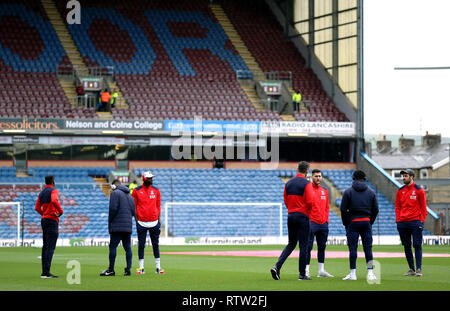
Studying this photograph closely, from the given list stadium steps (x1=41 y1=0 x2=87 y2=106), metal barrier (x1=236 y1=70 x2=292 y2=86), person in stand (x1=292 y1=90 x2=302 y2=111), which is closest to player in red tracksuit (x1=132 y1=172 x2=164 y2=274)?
stadium steps (x1=41 y1=0 x2=87 y2=106)

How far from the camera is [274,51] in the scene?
52.3 meters

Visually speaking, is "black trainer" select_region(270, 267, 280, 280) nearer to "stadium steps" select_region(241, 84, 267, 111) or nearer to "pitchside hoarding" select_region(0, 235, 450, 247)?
→ "pitchside hoarding" select_region(0, 235, 450, 247)

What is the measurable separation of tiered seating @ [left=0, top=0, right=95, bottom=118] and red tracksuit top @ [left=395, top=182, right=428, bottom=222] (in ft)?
93.8

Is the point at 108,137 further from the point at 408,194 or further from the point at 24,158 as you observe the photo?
the point at 408,194

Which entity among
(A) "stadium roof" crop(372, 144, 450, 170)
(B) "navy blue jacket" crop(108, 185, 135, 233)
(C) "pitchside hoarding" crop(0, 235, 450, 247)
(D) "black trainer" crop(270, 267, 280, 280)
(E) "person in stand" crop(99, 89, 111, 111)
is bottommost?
(C) "pitchside hoarding" crop(0, 235, 450, 247)

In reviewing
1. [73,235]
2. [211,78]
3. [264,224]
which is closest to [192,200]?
[264,224]

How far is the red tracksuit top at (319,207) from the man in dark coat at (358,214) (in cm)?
111

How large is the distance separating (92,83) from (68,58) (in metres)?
3.28

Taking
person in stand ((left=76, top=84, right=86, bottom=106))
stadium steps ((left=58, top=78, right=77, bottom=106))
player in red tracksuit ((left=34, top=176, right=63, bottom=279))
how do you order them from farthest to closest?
stadium steps ((left=58, top=78, right=77, bottom=106)) → person in stand ((left=76, top=84, right=86, bottom=106)) → player in red tracksuit ((left=34, top=176, right=63, bottom=279))

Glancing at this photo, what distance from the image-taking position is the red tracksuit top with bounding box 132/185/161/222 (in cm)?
1680

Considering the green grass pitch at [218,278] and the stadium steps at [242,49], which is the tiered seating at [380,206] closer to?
the stadium steps at [242,49]

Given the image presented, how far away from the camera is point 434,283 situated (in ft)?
47.4

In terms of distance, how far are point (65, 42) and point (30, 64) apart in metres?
3.30

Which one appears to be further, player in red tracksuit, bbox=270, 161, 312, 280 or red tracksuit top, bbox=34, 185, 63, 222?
red tracksuit top, bbox=34, 185, 63, 222
